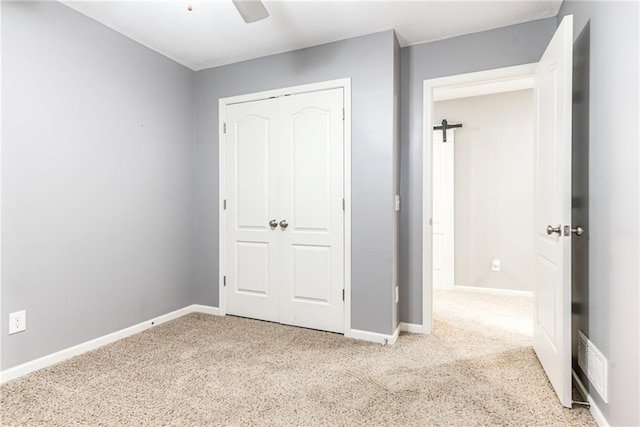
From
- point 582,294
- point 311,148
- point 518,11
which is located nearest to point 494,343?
point 582,294

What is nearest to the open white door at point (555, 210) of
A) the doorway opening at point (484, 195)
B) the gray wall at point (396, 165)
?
the gray wall at point (396, 165)

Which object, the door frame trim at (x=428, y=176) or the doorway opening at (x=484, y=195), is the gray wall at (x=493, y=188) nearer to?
the doorway opening at (x=484, y=195)

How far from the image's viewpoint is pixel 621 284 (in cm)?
142

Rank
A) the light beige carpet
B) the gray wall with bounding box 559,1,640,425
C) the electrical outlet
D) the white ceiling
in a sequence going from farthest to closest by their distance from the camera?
the white ceiling → the electrical outlet → the light beige carpet → the gray wall with bounding box 559,1,640,425

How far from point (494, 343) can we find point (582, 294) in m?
0.90

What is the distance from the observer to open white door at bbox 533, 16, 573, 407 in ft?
5.65

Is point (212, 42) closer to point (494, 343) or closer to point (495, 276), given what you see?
point (494, 343)

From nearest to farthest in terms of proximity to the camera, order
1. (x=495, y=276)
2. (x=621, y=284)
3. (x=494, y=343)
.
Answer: (x=621, y=284)
(x=494, y=343)
(x=495, y=276)

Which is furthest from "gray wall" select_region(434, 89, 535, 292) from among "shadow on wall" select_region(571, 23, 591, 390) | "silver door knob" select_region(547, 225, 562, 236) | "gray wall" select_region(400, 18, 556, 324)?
"silver door knob" select_region(547, 225, 562, 236)

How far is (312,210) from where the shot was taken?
9.50 ft

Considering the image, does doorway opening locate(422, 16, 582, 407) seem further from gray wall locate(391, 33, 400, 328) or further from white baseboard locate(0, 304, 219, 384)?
white baseboard locate(0, 304, 219, 384)

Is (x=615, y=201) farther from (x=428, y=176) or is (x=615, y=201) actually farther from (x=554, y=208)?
(x=428, y=176)

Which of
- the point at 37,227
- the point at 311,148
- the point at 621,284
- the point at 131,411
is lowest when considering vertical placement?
the point at 131,411

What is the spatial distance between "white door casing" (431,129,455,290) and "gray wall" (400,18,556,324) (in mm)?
1710
